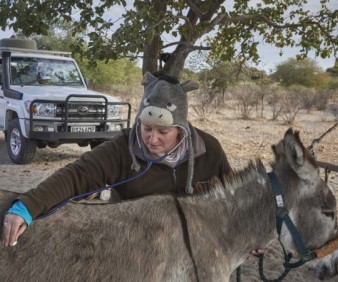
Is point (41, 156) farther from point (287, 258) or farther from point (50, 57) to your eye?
point (287, 258)

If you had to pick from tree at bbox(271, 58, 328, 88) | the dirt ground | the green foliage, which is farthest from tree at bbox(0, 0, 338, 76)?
tree at bbox(271, 58, 328, 88)

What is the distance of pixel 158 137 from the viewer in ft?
8.71

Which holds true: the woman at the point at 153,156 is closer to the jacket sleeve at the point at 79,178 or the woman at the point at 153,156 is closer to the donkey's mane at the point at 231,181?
the jacket sleeve at the point at 79,178

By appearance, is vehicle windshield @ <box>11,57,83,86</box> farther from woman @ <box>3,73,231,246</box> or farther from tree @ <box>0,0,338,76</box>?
woman @ <box>3,73,231,246</box>

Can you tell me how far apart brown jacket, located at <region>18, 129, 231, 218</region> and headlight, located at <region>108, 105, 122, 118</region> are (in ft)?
24.6

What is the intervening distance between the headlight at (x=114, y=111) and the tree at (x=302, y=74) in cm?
4265

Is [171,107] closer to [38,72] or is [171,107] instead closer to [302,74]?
[38,72]

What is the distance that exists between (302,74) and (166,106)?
51.9 metres

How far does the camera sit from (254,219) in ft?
8.06

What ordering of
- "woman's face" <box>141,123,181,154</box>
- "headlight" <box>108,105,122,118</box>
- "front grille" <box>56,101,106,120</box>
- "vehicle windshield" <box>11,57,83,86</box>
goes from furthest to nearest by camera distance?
"vehicle windshield" <box>11,57,83,86</box>, "headlight" <box>108,105,122,118</box>, "front grille" <box>56,101,106,120</box>, "woman's face" <box>141,123,181,154</box>

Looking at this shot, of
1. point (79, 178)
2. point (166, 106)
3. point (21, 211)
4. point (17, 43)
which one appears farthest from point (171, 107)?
point (17, 43)

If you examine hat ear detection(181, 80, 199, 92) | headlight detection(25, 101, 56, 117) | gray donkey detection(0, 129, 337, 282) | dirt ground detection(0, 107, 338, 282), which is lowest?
dirt ground detection(0, 107, 338, 282)

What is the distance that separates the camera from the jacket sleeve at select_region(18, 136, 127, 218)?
2.26 m

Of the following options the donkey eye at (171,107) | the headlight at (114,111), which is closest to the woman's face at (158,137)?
the donkey eye at (171,107)
